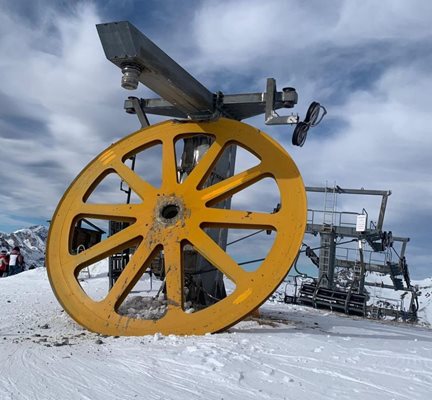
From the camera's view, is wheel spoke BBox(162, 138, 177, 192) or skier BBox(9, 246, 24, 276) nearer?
wheel spoke BBox(162, 138, 177, 192)

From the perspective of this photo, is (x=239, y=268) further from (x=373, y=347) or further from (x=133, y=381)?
(x=133, y=381)

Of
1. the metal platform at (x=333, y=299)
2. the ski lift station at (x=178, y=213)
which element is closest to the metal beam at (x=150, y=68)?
the ski lift station at (x=178, y=213)

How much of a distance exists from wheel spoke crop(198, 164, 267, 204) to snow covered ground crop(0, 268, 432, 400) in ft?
5.65

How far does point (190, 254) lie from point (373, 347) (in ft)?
10.1

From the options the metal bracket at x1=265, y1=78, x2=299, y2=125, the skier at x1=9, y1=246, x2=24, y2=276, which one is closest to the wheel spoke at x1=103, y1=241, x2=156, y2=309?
the metal bracket at x1=265, y1=78, x2=299, y2=125

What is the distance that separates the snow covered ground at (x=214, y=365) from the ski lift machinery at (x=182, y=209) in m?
0.38

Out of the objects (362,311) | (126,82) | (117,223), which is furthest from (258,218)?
(362,311)

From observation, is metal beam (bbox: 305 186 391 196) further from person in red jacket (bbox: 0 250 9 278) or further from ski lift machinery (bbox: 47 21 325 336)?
ski lift machinery (bbox: 47 21 325 336)

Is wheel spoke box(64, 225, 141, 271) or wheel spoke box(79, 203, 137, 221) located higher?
wheel spoke box(79, 203, 137, 221)

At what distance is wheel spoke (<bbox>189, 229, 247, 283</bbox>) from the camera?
598 cm


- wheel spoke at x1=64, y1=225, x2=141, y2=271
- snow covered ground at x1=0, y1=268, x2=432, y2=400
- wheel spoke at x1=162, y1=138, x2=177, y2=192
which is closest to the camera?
snow covered ground at x1=0, y1=268, x2=432, y2=400

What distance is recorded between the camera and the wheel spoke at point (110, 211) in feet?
22.8

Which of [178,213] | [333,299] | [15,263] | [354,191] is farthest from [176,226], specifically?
[354,191]

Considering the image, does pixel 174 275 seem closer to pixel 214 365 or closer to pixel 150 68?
pixel 214 365
